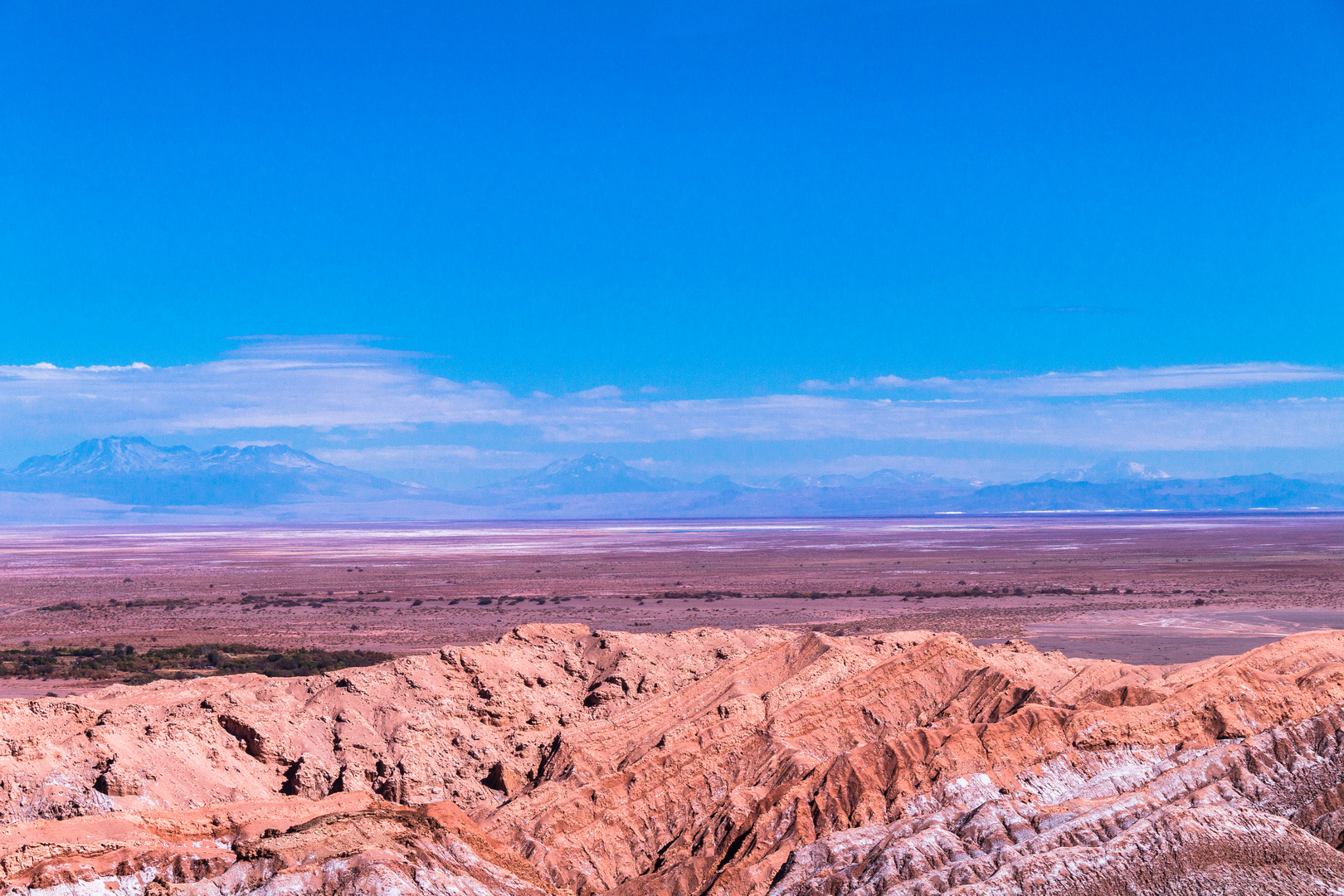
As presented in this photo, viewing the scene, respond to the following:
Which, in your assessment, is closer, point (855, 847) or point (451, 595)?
point (855, 847)

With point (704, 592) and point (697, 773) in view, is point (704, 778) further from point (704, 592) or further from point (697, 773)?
point (704, 592)

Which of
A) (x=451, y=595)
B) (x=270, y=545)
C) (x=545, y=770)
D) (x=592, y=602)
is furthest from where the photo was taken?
(x=270, y=545)

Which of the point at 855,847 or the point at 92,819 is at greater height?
the point at 92,819

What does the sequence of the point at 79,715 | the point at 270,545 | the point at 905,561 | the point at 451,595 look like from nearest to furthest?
the point at 79,715 < the point at 451,595 < the point at 905,561 < the point at 270,545

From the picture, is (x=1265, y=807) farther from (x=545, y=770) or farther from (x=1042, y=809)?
(x=545, y=770)

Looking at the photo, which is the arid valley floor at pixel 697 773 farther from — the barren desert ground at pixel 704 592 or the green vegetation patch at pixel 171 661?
the barren desert ground at pixel 704 592

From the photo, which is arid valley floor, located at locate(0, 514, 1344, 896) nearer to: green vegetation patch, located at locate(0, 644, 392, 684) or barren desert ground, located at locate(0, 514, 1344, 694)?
green vegetation patch, located at locate(0, 644, 392, 684)

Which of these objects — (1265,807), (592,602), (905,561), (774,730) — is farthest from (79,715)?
(905,561)

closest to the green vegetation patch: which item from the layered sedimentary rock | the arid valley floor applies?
the arid valley floor
